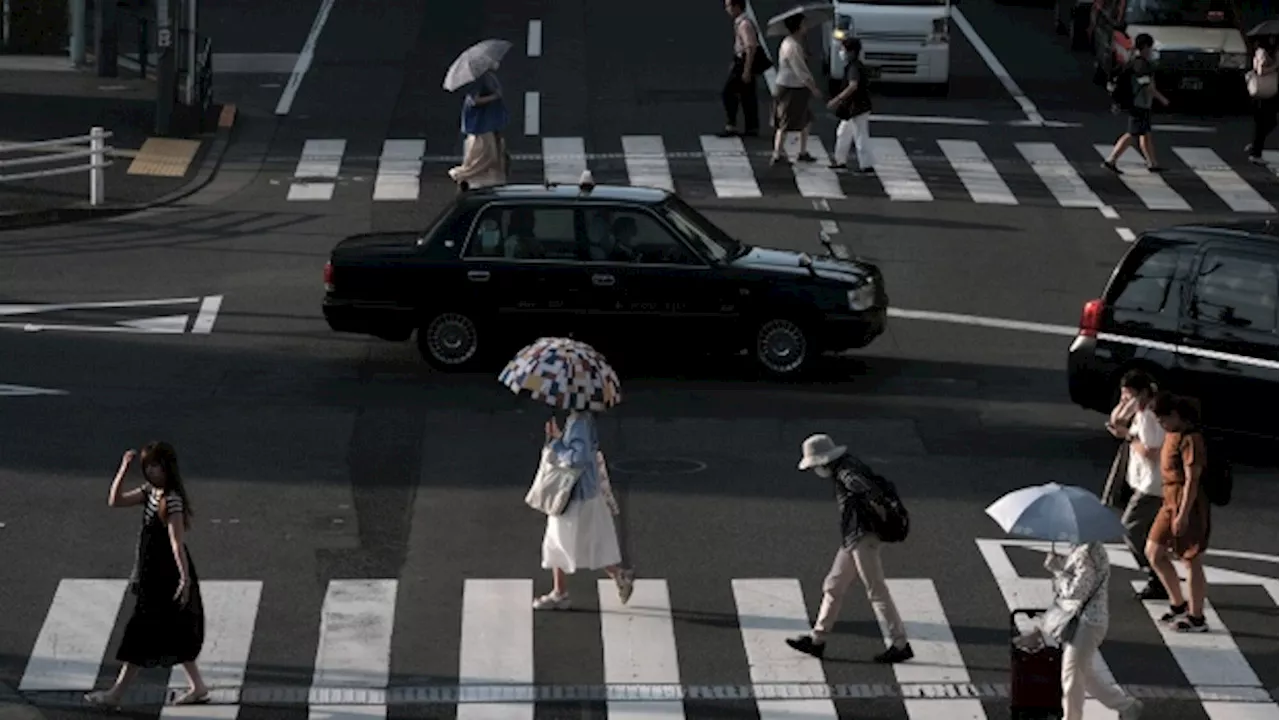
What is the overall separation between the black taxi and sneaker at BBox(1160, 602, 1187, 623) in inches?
263

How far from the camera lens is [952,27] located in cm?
4641

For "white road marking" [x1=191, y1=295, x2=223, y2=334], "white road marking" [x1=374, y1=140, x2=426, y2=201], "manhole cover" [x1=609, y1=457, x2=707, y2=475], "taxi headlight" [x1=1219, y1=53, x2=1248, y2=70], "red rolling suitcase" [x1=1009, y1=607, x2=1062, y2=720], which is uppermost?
"red rolling suitcase" [x1=1009, y1=607, x2=1062, y2=720]

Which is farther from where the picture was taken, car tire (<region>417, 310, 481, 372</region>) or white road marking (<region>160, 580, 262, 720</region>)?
car tire (<region>417, 310, 481, 372</region>)

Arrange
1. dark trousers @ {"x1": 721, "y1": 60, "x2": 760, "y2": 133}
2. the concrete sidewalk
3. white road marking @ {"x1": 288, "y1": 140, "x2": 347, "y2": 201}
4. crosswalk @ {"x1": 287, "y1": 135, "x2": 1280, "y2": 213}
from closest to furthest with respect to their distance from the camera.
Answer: the concrete sidewalk → crosswalk @ {"x1": 287, "y1": 135, "x2": 1280, "y2": 213} → white road marking @ {"x1": 288, "y1": 140, "x2": 347, "y2": 201} → dark trousers @ {"x1": 721, "y1": 60, "x2": 760, "y2": 133}

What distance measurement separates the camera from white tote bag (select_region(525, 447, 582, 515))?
15.7 m

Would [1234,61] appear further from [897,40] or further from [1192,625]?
[1192,625]

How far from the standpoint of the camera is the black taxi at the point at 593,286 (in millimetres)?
22219

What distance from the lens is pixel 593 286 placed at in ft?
73.0

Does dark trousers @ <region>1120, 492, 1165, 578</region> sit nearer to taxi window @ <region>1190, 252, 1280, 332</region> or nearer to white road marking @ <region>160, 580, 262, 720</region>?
taxi window @ <region>1190, 252, 1280, 332</region>

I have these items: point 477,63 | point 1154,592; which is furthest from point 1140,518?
point 477,63

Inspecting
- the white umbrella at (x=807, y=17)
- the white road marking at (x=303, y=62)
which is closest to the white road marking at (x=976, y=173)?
the white umbrella at (x=807, y=17)

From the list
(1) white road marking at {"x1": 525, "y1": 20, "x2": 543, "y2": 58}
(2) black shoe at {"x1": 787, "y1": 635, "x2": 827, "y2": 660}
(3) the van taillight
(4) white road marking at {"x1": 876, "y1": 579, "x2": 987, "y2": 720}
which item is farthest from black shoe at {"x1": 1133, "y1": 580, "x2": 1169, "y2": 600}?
(1) white road marking at {"x1": 525, "y1": 20, "x2": 543, "y2": 58}

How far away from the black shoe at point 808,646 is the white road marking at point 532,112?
20.7 meters

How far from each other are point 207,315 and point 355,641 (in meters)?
10.1
